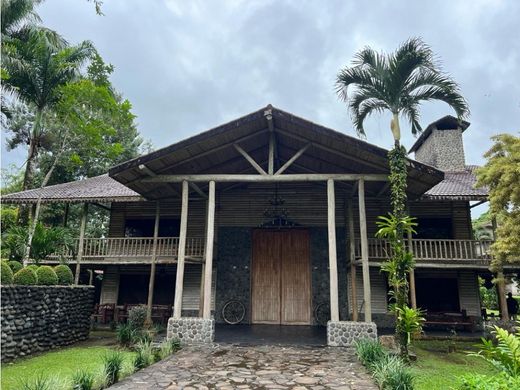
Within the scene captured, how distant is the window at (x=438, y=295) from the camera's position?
1343 cm

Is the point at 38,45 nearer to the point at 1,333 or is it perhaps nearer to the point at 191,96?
the point at 1,333

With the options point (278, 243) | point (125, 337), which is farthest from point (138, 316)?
point (278, 243)

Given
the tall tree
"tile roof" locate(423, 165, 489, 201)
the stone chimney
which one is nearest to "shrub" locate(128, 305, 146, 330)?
the tall tree

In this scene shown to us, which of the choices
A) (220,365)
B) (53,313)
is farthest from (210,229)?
(53,313)

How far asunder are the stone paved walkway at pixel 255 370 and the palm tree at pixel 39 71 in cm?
1238

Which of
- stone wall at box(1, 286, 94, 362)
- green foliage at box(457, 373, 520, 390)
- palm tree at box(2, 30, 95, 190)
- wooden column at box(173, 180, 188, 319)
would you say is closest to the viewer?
green foliage at box(457, 373, 520, 390)

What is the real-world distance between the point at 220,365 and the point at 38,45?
47.4ft

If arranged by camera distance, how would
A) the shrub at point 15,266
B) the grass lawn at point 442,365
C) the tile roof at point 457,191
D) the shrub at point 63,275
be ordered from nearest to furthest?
1. the grass lawn at point 442,365
2. the shrub at point 15,266
3. the shrub at point 63,275
4. the tile roof at point 457,191

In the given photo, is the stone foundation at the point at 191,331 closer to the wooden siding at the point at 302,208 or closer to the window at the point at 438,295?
the wooden siding at the point at 302,208

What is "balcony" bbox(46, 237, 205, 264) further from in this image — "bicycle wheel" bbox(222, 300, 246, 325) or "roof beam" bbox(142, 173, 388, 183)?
"roof beam" bbox(142, 173, 388, 183)

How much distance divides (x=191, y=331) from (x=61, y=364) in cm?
279

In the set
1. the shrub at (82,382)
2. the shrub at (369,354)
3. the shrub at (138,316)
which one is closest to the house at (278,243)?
the shrub at (138,316)

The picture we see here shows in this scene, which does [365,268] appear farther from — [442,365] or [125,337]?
[125,337]

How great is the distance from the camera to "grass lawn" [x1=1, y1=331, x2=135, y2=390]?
6469 millimetres
